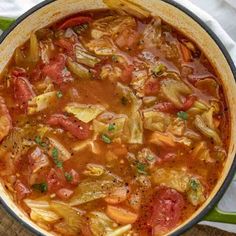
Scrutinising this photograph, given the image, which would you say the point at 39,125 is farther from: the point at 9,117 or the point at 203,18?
the point at 203,18

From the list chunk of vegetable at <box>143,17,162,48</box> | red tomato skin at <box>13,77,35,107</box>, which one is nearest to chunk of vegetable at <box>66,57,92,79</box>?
red tomato skin at <box>13,77,35,107</box>

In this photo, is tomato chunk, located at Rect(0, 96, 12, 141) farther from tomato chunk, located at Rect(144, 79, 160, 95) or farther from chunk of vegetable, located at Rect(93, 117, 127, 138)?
tomato chunk, located at Rect(144, 79, 160, 95)

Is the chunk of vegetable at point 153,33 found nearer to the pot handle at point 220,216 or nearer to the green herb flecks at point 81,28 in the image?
the green herb flecks at point 81,28

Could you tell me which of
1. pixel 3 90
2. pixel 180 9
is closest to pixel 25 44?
pixel 3 90

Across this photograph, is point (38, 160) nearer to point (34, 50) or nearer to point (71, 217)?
point (71, 217)

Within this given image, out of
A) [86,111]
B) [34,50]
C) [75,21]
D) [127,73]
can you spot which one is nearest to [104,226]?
[86,111]

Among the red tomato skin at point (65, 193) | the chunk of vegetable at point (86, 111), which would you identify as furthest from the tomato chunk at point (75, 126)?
the red tomato skin at point (65, 193)

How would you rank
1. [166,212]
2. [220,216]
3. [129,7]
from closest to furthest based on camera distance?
[220,216] < [166,212] < [129,7]
